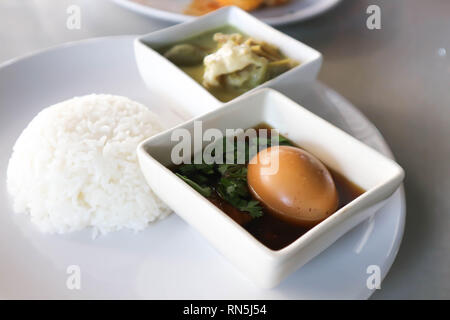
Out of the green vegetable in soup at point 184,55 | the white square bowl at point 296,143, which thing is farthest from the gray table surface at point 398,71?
the green vegetable in soup at point 184,55

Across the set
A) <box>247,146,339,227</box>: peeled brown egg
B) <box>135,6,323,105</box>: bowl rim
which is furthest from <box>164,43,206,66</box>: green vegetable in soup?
<box>247,146,339,227</box>: peeled brown egg

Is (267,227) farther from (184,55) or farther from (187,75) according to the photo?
(184,55)

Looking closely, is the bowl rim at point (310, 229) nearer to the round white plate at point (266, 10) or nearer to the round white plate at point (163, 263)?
the round white plate at point (163, 263)

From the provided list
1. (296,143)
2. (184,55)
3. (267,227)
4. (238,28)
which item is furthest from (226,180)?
(238,28)

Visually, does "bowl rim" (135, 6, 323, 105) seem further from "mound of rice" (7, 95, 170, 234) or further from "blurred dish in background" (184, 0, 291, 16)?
"blurred dish in background" (184, 0, 291, 16)
